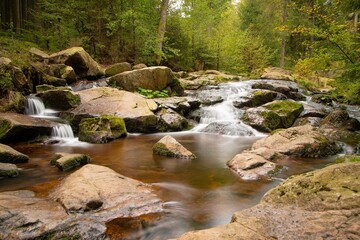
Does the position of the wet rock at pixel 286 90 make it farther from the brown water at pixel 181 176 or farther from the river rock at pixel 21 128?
the river rock at pixel 21 128

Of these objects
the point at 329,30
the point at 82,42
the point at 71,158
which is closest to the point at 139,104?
the point at 71,158

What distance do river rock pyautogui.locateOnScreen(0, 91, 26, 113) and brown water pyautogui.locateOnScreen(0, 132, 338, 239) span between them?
2.13m

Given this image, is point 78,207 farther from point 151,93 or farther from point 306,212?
point 151,93

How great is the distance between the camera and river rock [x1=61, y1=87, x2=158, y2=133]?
32.6 ft

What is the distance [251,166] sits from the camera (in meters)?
5.83

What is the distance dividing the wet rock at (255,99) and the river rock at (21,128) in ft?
27.4

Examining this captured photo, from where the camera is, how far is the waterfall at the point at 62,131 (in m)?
8.77

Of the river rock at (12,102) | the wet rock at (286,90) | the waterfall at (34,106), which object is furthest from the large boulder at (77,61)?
the wet rock at (286,90)

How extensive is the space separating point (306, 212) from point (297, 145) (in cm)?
460

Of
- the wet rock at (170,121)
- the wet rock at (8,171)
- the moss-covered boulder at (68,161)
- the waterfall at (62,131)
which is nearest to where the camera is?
the wet rock at (8,171)

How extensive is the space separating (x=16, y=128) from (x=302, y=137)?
775 cm

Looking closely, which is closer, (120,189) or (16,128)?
(120,189)

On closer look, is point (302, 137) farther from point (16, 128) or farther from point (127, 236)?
point (16, 128)

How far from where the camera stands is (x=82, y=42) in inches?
706
